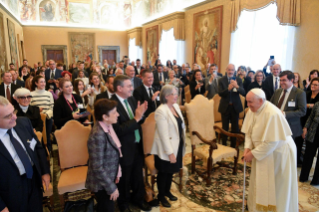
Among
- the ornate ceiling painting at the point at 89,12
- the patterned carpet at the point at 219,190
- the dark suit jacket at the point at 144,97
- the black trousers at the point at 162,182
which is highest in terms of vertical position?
the ornate ceiling painting at the point at 89,12

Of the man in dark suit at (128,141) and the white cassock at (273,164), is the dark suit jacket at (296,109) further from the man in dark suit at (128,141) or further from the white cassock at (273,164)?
the man in dark suit at (128,141)

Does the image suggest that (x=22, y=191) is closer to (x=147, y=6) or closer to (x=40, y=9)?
(x=147, y=6)

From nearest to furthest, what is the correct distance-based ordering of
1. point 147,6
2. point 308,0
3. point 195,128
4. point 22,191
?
point 22,191
point 195,128
point 308,0
point 147,6

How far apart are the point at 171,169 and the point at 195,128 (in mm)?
1126

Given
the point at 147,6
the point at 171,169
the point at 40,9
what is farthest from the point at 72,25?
the point at 171,169

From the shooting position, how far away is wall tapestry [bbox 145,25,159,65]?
1427 centimetres

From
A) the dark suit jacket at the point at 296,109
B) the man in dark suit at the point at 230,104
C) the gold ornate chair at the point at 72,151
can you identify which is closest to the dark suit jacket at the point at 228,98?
the man in dark suit at the point at 230,104

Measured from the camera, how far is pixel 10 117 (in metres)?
1.70

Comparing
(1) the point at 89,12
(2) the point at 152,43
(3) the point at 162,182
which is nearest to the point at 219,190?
(3) the point at 162,182

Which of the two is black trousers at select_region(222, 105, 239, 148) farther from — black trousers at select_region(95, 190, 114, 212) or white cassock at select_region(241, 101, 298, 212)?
black trousers at select_region(95, 190, 114, 212)

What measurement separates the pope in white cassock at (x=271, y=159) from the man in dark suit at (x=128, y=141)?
1330 millimetres

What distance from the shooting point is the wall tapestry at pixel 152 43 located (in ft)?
46.8

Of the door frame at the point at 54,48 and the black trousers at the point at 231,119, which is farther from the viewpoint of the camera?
the door frame at the point at 54,48

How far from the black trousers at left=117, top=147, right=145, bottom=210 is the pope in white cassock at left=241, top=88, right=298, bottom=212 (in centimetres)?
134
